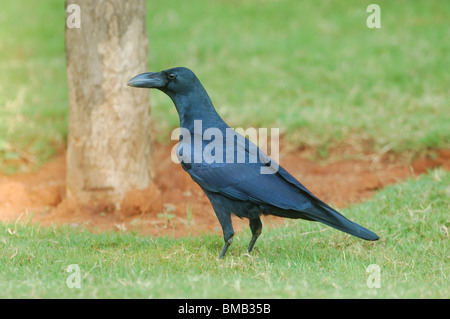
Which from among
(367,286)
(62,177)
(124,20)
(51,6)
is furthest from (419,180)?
(51,6)

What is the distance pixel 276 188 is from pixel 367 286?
3.07ft

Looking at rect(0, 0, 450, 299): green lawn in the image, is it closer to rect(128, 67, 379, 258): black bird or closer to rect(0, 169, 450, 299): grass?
rect(0, 169, 450, 299): grass

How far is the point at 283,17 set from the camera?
1072cm

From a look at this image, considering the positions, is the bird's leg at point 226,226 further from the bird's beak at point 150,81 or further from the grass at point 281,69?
the grass at point 281,69

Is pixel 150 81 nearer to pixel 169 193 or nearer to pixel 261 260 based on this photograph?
pixel 261 260

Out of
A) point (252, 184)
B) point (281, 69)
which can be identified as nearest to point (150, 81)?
point (252, 184)

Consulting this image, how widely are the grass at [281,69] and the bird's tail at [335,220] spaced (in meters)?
2.56

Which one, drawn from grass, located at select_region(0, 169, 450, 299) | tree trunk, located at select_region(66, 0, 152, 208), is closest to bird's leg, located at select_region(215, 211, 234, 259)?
grass, located at select_region(0, 169, 450, 299)

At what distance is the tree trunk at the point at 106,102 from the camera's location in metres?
5.28

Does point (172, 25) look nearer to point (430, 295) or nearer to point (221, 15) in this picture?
point (221, 15)

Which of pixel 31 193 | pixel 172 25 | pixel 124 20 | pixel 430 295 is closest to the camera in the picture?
pixel 430 295

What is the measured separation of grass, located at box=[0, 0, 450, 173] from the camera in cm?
677

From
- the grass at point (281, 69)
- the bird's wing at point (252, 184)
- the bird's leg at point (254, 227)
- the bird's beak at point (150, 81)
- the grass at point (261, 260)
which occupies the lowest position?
the grass at point (261, 260)

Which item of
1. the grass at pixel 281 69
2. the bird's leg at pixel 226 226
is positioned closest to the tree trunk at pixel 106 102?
the grass at pixel 281 69
